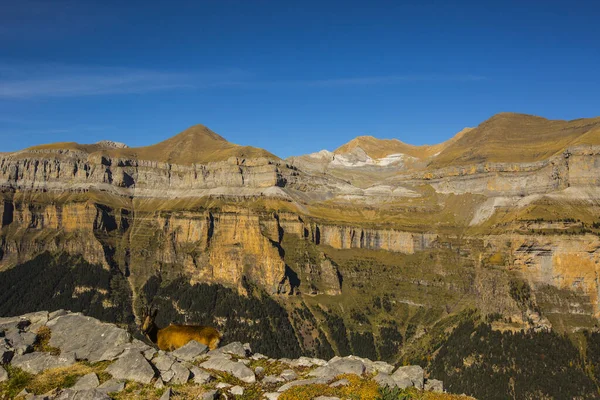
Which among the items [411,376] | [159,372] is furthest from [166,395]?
[411,376]

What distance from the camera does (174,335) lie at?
29906 mm

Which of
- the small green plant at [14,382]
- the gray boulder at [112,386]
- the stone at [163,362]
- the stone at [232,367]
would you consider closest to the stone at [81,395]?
the gray boulder at [112,386]

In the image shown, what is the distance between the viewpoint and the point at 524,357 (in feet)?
412

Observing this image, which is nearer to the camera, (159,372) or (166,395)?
(166,395)

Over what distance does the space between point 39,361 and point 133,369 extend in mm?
6067

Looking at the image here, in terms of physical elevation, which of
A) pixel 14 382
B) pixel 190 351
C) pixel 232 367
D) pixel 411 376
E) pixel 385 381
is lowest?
pixel 411 376

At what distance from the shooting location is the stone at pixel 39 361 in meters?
24.3

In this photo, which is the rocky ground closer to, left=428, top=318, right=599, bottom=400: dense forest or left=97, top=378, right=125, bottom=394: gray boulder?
left=97, top=378, right=125, bottom=394: gray boulder

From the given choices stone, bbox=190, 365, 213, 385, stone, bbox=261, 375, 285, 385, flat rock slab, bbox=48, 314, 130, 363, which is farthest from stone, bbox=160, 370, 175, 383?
stone, bbox=261, 375, 285, 385

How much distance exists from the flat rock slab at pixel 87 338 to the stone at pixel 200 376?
5369mm

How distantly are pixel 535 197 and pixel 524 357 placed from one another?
81500 mm

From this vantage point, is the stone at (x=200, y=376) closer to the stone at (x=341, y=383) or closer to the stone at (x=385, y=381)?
the stone at (x=341, y=383)

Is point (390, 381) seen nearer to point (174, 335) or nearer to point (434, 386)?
point (434, 386)

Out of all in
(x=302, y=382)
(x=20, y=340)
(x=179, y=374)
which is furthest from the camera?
(x=20, y=340)
